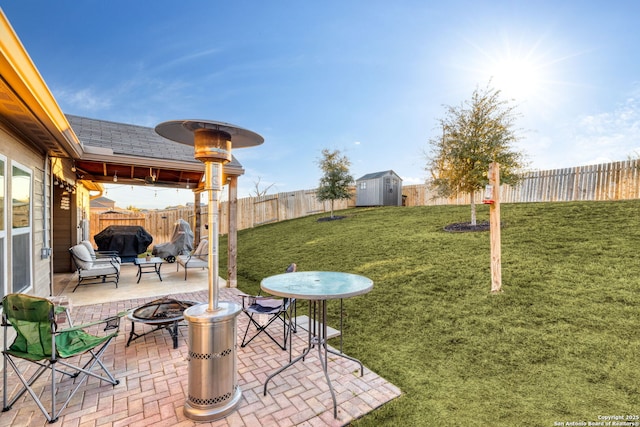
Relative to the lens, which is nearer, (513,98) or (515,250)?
(515,250)

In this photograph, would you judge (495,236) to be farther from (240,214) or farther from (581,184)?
(240,214)

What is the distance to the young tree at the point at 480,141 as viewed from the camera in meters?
7.43

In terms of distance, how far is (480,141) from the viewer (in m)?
7.48

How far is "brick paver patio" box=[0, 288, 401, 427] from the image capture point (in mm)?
2035

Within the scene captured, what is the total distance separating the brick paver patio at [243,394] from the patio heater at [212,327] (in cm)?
13

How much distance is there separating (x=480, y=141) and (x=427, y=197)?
26.6 feet

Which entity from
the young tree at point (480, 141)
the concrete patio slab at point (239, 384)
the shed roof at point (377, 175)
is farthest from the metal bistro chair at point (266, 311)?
the shed roof at point (377, 175)

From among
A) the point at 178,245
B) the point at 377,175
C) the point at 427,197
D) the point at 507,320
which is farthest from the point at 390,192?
the point at 507,320

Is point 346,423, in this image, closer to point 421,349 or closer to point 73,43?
point 421,349

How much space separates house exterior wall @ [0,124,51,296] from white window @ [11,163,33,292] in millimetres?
38

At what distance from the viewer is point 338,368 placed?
2744 millimetres

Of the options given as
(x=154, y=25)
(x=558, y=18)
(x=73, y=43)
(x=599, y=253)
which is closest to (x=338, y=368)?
(x=599, y=253)

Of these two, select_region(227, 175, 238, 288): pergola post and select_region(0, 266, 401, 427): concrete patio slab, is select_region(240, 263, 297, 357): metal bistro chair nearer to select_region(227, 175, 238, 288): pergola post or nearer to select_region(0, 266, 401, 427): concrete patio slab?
select_region(0, 266, 401, 427): concrete patio slab

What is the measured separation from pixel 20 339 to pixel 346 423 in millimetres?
2577
